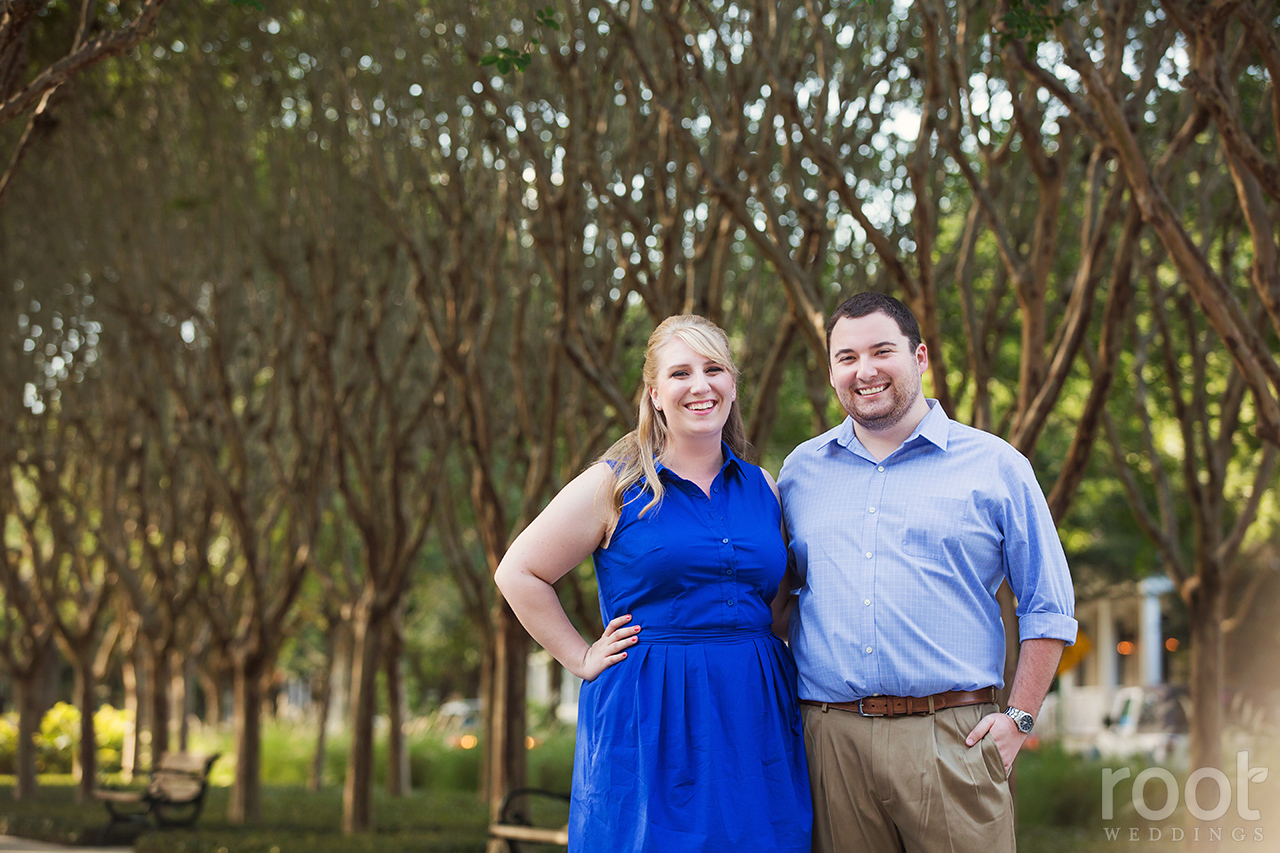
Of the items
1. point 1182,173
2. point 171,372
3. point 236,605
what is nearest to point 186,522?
point 236,605

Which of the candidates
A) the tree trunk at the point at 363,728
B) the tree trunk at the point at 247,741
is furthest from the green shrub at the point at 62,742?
the tree trunk at the point at 363,728

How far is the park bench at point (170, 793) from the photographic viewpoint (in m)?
12.2

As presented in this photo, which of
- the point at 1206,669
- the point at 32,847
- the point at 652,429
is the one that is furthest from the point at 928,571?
the point at 32,847

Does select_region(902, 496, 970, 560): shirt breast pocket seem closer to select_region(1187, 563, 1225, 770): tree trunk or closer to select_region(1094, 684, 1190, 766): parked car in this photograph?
select_region(1187, 563, 1225, 770): tree trunk

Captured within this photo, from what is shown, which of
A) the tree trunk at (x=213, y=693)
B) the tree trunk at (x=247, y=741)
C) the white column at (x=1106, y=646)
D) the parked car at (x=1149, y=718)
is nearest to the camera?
the tree trunk at (x=247, y=741)

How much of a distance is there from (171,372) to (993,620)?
9357 millimetres

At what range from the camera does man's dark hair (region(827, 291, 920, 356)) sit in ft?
11.1

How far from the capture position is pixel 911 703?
3.21 metres

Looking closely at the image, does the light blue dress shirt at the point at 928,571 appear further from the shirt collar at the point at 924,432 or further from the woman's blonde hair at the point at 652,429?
the woman's blonde hair at the point at 652,429

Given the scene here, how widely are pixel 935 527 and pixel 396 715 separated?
519 inches

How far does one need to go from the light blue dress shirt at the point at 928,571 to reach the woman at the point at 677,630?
18 cm

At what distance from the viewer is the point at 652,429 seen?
3.57m

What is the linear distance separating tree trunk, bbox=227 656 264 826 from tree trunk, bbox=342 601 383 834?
1.35 meters

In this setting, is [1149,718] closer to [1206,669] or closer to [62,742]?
[1206,669]
